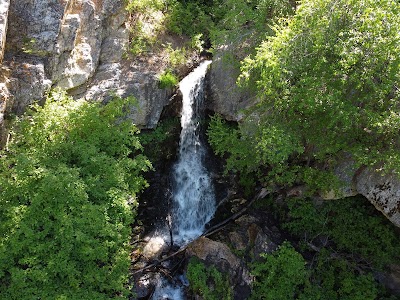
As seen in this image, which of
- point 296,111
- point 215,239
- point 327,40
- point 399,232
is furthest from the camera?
point 215,239

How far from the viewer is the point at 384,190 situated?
8648mm

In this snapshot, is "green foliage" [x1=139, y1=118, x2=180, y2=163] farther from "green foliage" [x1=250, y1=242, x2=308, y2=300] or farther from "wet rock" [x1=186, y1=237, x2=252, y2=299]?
"green foliage" [x1=250, y1=242, x2=308, y2=300]

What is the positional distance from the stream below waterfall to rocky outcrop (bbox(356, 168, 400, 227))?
4529mm

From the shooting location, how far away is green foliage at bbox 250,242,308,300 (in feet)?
30.7

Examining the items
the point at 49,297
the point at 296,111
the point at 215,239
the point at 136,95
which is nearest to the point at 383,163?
the point at 296,111

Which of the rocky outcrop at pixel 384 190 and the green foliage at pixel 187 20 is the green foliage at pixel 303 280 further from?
the green foliage at pixel 187 20

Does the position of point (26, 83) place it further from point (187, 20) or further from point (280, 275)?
point (280, 275)

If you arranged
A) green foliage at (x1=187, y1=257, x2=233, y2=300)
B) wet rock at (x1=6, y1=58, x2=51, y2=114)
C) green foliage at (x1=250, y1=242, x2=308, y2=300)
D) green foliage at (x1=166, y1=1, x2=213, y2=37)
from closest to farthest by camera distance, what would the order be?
1. wet rock at (x1=6, y1=58, x2=51, y2=114)
2. green foliage at (x1=187, y1=257, x2=233, y2=300)
3. green foliage at (x1=250, y1=242, x2=308, y2=300)
4. green foliage at (x1=166, y1=1, x2=213, y2=37)

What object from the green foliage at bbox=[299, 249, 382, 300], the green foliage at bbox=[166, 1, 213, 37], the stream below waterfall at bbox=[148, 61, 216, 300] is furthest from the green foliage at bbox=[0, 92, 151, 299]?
the green foliage at bbox=[166, 1, 213, 37]

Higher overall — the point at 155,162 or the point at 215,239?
the point at 155,162

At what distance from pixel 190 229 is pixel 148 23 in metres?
6.50

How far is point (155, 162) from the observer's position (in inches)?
454

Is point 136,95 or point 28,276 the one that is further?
point 136,95

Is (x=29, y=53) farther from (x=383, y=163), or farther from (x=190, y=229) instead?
(x=383, y=163)
